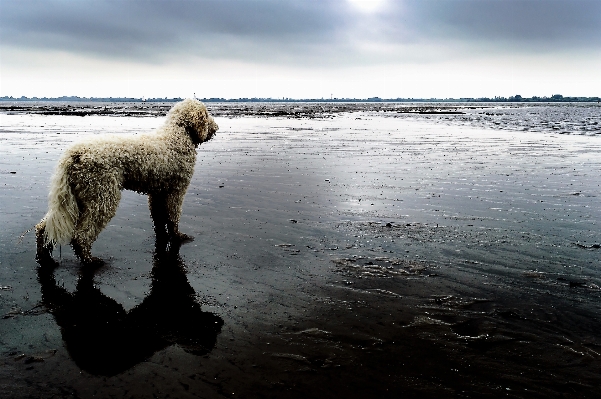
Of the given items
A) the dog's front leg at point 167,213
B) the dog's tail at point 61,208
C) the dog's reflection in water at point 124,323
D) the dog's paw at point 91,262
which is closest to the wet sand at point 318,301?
the dog's reflection in water at point 124,323

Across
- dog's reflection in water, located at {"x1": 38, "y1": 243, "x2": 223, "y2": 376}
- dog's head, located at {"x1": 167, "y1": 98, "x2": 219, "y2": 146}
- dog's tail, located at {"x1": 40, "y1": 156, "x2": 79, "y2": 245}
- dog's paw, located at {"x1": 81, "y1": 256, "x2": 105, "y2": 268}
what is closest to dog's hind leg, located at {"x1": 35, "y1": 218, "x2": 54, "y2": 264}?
dog's tail, located at {"x1": 40, "y1": 156, "x2": 79, "y2": 245}

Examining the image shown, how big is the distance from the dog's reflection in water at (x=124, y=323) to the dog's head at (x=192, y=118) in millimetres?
2787

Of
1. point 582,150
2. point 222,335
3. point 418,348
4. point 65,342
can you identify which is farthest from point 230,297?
point 582,150

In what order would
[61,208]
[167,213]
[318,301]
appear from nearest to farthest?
1. [318,301]
2. [61,208]
3. [167,213]

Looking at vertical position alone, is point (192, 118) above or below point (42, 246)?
above

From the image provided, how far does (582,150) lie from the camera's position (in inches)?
730

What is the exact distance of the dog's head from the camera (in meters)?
7.30

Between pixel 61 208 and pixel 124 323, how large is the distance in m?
2.23

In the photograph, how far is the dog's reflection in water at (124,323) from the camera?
3.91 m

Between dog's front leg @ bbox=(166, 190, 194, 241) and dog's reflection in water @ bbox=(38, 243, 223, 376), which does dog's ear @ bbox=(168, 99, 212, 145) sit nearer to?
dog's front leg @ bbox=(166, 190, 194, 241)

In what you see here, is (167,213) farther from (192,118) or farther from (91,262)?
(192,118)

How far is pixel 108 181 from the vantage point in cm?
591

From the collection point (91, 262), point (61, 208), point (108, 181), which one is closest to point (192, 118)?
point (108, 181)

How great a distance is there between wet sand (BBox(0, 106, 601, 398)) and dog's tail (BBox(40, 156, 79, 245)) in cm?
54
